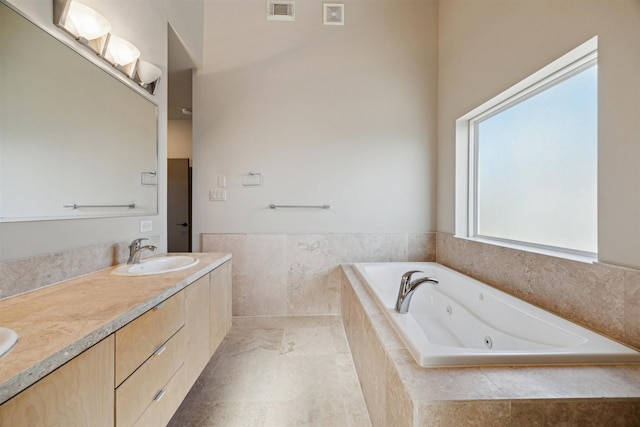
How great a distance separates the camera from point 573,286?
1.22 metres

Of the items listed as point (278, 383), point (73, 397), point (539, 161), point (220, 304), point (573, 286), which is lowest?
point (278, 383)

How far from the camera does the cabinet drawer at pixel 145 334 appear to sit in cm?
81

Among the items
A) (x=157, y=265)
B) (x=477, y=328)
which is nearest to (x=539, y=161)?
(x=477, y=328)

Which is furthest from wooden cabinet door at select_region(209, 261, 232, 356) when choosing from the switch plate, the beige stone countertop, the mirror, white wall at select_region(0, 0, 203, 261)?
the switch plate

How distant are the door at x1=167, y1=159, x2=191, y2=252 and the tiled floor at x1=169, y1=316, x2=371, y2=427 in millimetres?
2017

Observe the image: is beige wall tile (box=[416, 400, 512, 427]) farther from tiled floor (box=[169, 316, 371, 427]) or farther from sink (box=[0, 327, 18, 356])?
sink (box=[0, 327, 18, 356])

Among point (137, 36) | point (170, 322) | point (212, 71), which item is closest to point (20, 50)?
point (137, 36)

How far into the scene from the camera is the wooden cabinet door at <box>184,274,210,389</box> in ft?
4.14

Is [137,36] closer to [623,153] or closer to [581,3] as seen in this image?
[581,3]

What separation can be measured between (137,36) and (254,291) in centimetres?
217

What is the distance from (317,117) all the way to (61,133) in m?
1.87

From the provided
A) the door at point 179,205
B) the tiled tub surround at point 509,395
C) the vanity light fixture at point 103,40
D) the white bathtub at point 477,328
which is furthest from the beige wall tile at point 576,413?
the door at point 179,205

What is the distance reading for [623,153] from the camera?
1033 millimetres

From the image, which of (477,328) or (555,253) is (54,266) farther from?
(555,253)
